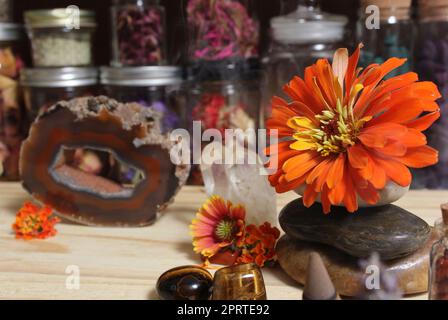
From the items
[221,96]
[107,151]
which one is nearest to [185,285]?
→ [107,151]

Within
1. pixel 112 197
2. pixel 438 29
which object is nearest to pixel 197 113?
pixel 112 197

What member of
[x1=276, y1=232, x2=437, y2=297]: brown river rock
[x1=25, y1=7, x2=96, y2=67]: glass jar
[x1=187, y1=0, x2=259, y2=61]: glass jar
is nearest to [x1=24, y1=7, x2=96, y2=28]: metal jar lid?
[x1=25, y1=7, x2=96, y2=67]: glass jar

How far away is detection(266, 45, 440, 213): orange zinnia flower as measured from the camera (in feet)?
1.44

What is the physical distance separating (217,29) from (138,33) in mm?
114

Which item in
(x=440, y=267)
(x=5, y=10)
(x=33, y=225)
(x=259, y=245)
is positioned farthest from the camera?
(x=5, y=10)

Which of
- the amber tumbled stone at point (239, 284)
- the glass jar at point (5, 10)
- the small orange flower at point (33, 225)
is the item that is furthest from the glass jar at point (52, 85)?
the amber tumbled stone at point (239, 284)

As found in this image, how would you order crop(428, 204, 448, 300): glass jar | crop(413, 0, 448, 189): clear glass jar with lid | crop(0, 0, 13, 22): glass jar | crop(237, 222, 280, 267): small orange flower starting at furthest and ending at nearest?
crop(0, 0, 13, 22): glass jar < crop(413, 0, 448, 189): clear glass jar with lid < crop(237, 222, 280, 267): small orange flower < crop(428, 204, 448, 300): glass jar

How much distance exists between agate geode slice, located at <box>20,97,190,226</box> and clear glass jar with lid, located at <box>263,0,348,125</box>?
0.81 ft

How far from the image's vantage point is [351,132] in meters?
0.46

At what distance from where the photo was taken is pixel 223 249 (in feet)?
1.77

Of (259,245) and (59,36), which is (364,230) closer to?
(259,245)

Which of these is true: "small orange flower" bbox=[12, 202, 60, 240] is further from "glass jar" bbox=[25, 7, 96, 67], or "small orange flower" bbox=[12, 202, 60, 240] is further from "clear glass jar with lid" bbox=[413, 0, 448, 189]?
"clear glass jar with lid" bbox=[413, 0, 448, 189]

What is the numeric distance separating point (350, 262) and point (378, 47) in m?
0.41

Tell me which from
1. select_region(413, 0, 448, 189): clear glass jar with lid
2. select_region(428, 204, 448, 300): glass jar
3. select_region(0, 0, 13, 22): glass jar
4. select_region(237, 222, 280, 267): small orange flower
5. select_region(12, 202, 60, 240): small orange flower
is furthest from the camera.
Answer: select_region(0, 0, 13, 22): glass jar
